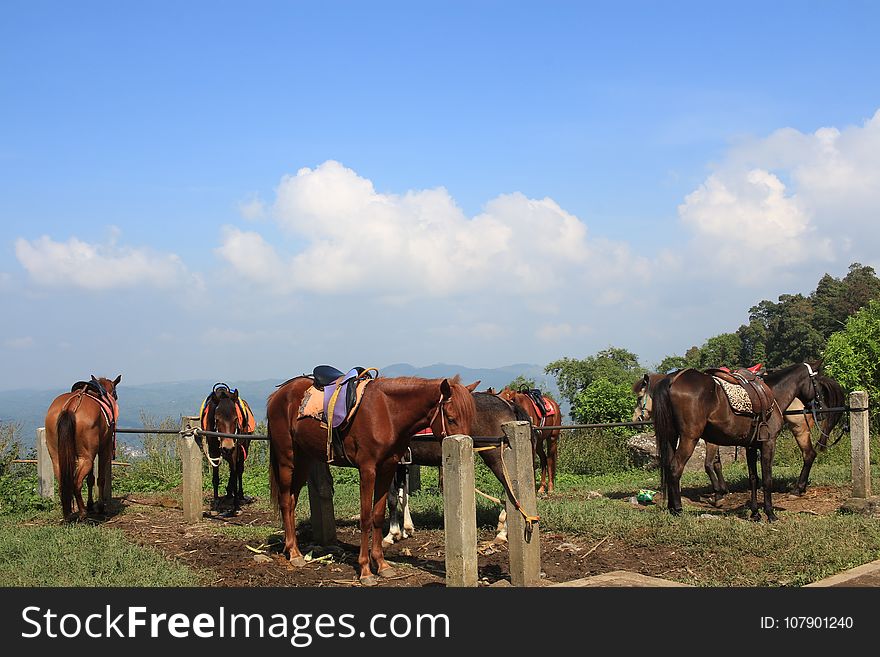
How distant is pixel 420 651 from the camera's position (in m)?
4.43

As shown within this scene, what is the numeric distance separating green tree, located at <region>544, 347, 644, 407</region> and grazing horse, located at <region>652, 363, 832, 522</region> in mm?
24201

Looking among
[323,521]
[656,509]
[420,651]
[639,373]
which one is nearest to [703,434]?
[656,509]

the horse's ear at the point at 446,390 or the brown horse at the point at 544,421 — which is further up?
the horse's ear at the point at 446,390

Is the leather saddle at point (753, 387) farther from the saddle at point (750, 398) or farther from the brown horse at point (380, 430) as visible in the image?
the brown horse at point (380, 430)

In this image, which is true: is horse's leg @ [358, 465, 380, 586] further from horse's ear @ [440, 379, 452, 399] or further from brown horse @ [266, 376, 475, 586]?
horse's ear @ [440, 379, 452, 399]

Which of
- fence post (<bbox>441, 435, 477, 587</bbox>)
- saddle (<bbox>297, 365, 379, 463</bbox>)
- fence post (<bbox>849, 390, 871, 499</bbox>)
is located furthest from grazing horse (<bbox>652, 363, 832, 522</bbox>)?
fence post (<bbox>441, 435, 477, 587</bbox>)

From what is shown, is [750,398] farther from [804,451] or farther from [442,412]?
[442,412]

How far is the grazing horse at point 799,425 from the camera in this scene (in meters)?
11.2

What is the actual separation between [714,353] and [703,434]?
27.6 metres

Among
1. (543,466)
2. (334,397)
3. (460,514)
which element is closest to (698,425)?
(543,466)

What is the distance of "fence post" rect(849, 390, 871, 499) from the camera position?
9.84 meters

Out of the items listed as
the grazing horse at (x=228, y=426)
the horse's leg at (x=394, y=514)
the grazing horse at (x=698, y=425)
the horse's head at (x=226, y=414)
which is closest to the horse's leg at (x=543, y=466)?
the grazing horse at (x=698, y=425)

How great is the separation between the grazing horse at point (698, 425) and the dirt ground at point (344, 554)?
909 millimetres

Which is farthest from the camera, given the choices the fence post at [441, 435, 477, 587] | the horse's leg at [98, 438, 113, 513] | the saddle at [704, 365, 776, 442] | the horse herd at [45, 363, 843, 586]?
the horse's leg at [98, 438, 113, 513]
